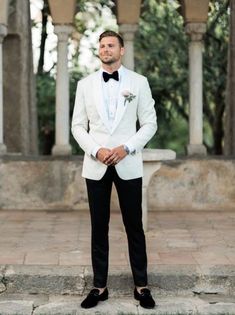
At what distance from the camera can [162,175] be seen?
7.61 m

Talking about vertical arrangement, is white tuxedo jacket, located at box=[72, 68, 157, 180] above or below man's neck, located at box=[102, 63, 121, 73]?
below

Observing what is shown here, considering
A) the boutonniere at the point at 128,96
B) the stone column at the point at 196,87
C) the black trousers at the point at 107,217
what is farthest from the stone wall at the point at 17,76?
the boutonniere at the point at 128,96

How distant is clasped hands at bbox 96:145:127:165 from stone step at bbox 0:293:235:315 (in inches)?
38.8

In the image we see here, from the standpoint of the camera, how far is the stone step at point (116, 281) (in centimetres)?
444

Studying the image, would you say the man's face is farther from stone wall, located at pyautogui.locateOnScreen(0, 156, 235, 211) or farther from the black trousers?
stone wall, located at pyautogui.locateOnScreen(0, 156, 235, 211)

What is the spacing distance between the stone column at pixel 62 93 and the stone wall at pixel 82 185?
0.28m

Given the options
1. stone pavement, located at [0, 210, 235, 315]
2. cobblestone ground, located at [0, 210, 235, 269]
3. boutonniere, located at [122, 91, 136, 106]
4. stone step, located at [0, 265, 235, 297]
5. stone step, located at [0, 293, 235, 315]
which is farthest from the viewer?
cobblestone ground, located at [0, 210, 235, 269]

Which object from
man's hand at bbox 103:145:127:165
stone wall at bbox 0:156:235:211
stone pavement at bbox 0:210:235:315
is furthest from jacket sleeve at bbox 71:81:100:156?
stone wall at bbox 0:156:235:211

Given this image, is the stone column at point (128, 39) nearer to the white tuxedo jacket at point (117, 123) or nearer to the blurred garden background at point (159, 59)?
the white tuxedo jacket at point (117, 123)

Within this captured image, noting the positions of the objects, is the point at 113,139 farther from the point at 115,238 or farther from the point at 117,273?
the point at 115,238

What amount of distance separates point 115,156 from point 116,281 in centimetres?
107

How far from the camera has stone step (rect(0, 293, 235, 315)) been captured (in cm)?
403

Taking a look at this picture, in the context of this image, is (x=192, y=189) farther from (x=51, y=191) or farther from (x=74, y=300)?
(x=74, y=300)

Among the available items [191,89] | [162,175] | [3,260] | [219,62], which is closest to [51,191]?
[162,175]
